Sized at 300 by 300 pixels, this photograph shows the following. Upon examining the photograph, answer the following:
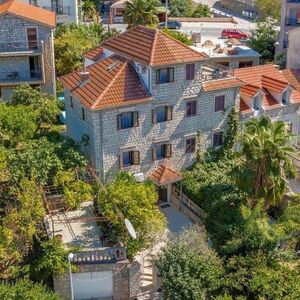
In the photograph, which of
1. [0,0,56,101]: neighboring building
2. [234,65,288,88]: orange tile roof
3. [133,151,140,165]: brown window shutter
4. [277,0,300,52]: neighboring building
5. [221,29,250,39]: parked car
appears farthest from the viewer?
[221,29,250,39]: parked car

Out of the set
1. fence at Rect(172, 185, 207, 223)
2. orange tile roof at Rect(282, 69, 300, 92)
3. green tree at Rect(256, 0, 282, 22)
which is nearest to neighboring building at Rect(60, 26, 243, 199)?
fence at Rect(172, 185, 207, 223)

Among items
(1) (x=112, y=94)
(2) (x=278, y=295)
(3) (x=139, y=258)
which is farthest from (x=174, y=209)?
(2) (x=278, y=295)

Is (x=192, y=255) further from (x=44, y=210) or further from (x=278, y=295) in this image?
(x=44, y=210)

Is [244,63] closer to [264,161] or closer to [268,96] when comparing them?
[268,96]

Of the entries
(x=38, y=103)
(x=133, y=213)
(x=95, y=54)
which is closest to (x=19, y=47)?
(x=38, y=103)

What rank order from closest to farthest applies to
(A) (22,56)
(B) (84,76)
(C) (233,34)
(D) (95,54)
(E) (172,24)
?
1. (B) (84,76)
2. (D) (95,54)
3. (A) (22,56)
4. (C) (233,34)
5. (E) (172,24)

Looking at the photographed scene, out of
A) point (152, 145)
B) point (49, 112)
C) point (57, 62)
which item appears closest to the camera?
point (152, 145)

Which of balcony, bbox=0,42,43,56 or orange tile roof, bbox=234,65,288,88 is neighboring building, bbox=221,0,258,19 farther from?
balcony, bbox=0,42,43,56
